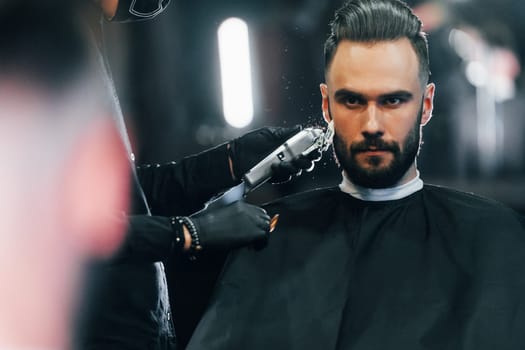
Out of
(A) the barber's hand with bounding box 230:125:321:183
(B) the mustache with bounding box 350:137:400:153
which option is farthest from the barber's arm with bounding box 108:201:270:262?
(B) the mustache with bounding box 350:137:400:153

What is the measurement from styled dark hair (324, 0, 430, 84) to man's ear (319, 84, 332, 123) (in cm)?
13

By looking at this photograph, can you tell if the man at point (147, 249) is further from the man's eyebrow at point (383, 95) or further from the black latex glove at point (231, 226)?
the man's eyebrow at point (383, 95)

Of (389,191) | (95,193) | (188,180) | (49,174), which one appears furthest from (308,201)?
(49,174)

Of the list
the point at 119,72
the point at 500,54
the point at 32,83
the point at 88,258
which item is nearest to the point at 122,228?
the point at 88,258

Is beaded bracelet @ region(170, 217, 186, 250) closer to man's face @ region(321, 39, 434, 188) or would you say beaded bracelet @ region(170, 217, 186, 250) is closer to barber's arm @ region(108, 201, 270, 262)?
barber's arm @ region(108, 201, 270, 262)

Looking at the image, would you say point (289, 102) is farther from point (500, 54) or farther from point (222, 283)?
point (500, 54)

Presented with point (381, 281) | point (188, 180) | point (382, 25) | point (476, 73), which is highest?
point (382, 25)

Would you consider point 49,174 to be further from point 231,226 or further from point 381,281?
point 381,281

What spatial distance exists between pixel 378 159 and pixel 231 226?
0.42 m

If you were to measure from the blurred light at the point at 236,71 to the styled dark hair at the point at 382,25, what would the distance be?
138 centimetres

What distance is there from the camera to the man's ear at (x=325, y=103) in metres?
2.00

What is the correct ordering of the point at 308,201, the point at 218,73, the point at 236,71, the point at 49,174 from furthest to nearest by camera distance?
the point at 218,73, the point at 236,71, the point at 308,201, the point at 49,174

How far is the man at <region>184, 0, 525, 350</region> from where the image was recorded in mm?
1773

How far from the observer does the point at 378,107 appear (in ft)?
6.04
